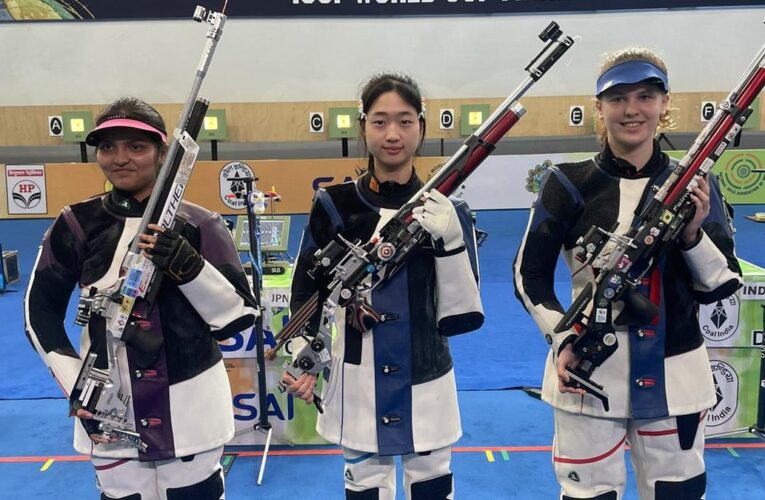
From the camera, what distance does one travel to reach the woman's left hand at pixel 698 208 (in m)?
2.05

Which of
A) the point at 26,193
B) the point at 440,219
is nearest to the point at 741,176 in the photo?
the point at 440,219

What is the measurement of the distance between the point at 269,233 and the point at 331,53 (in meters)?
8.19

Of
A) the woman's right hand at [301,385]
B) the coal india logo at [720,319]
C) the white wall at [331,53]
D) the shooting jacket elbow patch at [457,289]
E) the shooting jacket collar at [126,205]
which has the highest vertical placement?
the white wall at [331,53]

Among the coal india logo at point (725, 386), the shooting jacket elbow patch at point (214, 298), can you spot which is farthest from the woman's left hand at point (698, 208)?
the coal india logo at point (725, 386)

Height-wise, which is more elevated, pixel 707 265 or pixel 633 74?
pixel 633 74

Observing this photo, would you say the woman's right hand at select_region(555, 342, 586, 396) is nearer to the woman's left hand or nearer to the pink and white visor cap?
the woman's left hand

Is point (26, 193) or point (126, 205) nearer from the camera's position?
point (126, 205)

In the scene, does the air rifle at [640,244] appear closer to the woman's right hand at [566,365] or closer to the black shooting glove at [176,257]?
the woman's right hand at [566,365]

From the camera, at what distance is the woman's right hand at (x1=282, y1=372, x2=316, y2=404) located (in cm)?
215

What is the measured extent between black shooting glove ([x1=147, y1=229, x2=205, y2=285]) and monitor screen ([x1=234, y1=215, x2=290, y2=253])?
2.12 m

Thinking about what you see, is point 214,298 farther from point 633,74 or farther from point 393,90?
point 633,74

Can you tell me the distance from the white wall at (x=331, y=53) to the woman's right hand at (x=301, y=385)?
10.4m

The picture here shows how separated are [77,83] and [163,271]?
11.3m

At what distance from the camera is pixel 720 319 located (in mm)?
3711
